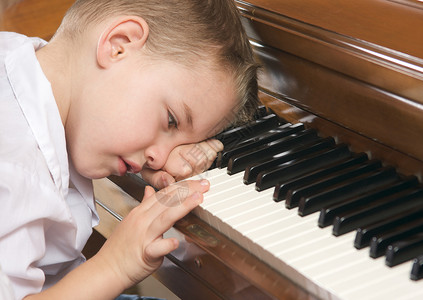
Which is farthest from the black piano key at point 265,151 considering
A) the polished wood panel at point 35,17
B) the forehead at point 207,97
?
the polished wood panel at point 35,17

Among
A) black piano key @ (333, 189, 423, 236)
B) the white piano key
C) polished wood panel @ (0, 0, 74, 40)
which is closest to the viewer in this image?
the white piano key

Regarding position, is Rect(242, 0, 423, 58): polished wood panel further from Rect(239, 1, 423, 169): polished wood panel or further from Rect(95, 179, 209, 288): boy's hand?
Rect(95, 179, 209, 288): boy's hand

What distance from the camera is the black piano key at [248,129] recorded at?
1.44 meters

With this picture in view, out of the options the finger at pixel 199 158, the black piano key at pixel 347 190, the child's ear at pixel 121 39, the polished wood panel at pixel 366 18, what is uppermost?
the polished wood panel at pixel 366 18

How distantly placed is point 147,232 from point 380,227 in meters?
0.48

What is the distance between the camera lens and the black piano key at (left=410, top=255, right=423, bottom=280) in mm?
A: 896

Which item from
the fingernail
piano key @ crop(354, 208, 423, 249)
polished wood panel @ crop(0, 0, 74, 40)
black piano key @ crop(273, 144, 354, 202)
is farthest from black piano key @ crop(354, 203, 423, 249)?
polished wood panel @ crop(0, 0, 74, 40)

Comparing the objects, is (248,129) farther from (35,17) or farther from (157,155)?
(35,17)

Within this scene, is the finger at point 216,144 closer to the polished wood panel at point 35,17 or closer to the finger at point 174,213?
the finger at point 174,213

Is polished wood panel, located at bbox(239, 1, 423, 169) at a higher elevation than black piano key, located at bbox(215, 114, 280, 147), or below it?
higher

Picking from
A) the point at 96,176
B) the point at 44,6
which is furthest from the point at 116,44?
the point at 44,6

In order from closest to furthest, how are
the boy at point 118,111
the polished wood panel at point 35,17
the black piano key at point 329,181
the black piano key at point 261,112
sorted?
the black piano key at point 329,181 < the boy at point 118,111 < the black piano key at point 261,112 < the polished wood panel at point 35,17

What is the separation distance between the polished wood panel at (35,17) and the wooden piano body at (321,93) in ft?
3.62

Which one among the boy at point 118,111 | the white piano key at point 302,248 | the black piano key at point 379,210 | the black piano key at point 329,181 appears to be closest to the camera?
the white piano key at point 302,248
